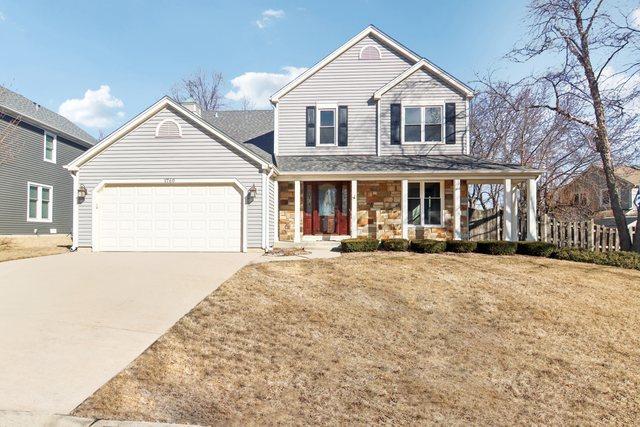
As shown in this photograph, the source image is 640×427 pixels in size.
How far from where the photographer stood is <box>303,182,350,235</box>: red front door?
1480 cm

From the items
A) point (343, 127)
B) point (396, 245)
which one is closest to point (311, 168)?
point (343, 127)

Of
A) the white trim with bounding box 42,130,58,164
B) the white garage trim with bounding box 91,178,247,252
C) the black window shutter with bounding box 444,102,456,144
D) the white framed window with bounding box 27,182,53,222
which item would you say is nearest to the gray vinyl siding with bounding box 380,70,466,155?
the black window shutter with bounding box 444,102,456,144

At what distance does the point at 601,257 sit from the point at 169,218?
13421 millimetres

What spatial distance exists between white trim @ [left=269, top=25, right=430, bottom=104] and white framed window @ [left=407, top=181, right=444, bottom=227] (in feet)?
18.0

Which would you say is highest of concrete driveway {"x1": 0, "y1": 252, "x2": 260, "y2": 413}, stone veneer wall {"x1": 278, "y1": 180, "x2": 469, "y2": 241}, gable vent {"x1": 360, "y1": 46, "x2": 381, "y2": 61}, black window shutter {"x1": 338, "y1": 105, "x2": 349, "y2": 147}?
gable vent {"x1": 360, "y1": 46, "x2": 381, "y2": 61}

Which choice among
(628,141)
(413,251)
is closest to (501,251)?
(413,251)

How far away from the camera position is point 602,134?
13.8 meters

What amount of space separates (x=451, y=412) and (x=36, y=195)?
2372 cm

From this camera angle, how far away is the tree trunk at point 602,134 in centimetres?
1361

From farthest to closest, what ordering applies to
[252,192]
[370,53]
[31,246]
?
1. [31,246]
2. [370,53]
3. [252,192]

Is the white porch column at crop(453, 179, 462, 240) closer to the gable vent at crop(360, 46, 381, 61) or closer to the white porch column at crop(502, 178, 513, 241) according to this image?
the white porch column at crop(502, 178, 513, 241)

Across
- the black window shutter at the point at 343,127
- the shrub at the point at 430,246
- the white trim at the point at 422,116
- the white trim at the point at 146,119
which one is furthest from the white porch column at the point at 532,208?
the white trim at the point at 146,119

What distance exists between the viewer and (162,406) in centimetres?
337

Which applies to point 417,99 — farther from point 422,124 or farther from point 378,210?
point 378,210
